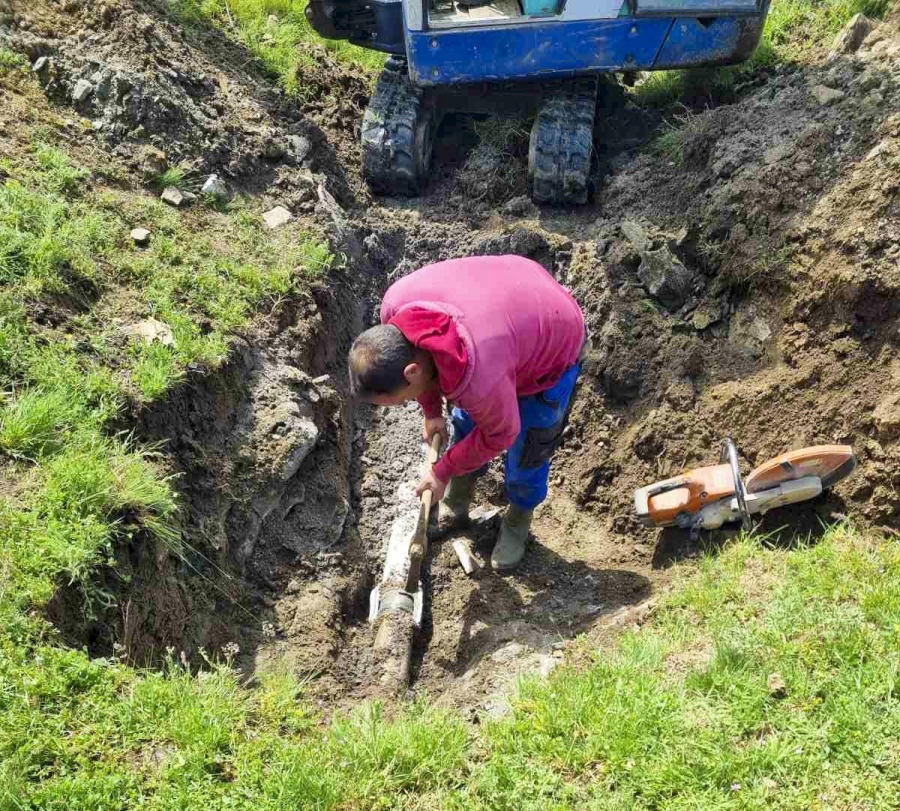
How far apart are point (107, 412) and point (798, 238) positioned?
3709 millimetres

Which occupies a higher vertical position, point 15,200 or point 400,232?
point 15,200

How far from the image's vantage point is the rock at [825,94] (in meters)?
4.76

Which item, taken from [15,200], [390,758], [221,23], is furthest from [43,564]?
[221,23]

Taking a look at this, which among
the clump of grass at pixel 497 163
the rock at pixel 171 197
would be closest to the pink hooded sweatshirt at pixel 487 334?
the rock at pixel 171 197

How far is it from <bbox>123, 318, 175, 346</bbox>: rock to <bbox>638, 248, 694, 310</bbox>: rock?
2.85 m

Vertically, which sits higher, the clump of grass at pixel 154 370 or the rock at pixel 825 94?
the rock at pixel 825 94

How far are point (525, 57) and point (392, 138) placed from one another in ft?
3.77

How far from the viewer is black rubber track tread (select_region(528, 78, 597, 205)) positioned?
18.5ft

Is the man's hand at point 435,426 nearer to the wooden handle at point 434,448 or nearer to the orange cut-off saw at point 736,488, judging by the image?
the wooden handle at point 434,448

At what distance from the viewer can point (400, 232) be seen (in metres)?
5.78

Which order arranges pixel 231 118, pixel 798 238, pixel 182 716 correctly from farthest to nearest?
pixel 231 118 → pixel 798 238 → pixel 182 716

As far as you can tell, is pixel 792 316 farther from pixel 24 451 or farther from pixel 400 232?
pixel 24 451

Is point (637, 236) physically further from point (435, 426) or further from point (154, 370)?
point (154, 370)

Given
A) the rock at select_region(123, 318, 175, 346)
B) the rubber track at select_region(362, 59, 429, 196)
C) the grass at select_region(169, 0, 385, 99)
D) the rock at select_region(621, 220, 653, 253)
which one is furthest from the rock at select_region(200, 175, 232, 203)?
the rock at select_region(621, 220, 653, 253)
